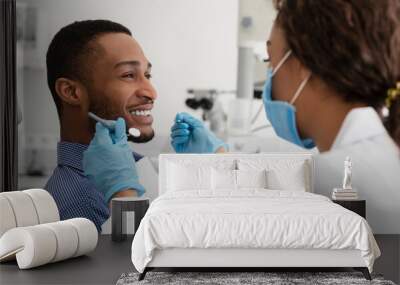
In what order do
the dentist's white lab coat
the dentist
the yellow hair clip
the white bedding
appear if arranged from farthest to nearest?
the dentist's white lab coat → the dentist → the white bedding → the yellow hair clip

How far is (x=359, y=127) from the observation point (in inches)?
255

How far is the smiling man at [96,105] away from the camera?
6.70 meters

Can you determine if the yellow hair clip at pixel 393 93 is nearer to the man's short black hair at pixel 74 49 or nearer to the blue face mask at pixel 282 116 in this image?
the blue face mask at pixel 282 116

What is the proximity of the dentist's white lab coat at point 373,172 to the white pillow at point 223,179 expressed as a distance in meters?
0.96

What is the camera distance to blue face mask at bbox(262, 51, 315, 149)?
21.2 ft

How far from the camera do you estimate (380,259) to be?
550 centimetres

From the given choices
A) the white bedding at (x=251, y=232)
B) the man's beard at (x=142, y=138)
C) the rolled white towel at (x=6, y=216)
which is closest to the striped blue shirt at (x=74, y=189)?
the man's beard at (x=142, y=138)

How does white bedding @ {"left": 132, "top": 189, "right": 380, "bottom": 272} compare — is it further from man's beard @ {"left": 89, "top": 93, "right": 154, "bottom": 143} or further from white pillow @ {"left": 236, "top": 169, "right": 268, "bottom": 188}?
man's beard @ {"left": 89, "top": 93, "right": 154, "bottom": 143}

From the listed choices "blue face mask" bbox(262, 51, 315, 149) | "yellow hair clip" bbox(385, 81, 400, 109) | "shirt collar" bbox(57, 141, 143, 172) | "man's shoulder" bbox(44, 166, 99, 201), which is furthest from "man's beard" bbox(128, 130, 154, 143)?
"yellow hair clip" bbox(385, 81, 400, 109)

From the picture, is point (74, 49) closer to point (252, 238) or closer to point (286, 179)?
point (286, 179)

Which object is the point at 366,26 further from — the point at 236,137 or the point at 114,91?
the point at 114,91

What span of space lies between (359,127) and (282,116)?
2.37 feet

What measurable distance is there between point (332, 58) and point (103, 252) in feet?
8.20

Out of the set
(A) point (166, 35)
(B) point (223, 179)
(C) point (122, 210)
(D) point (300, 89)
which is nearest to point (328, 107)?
(D) point (300, 89)
